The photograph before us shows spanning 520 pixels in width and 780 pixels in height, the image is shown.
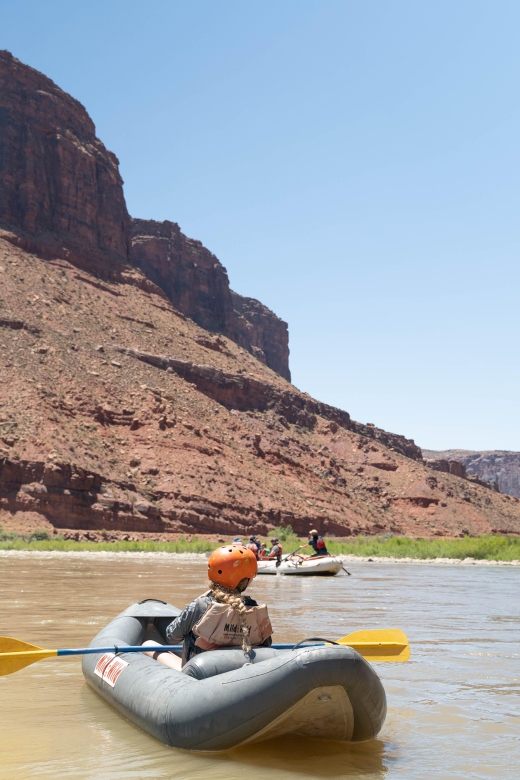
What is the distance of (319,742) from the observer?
18.1 ft

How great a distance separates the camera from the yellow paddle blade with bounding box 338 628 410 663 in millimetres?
6309

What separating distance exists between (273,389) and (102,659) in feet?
214

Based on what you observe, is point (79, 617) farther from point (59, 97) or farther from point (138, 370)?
point (59, 97)

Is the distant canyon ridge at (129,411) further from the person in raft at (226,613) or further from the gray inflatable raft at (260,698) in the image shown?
the gray inflatable raft at (260,698)

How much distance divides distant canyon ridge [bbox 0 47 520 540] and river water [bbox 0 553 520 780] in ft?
92.7

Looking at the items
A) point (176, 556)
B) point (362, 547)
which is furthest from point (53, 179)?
point (176, 556)

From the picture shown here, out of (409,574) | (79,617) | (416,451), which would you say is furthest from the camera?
(416,451)

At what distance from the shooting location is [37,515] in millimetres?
40438

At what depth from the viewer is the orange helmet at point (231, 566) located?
550 centimetres

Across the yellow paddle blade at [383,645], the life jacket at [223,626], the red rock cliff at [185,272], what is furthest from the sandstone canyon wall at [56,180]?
the life jacket at [223,626]

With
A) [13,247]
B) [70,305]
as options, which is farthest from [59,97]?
[70,305]

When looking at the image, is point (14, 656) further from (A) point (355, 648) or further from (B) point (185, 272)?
(B) point (185, 272)

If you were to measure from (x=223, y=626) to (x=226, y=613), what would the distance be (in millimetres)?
97

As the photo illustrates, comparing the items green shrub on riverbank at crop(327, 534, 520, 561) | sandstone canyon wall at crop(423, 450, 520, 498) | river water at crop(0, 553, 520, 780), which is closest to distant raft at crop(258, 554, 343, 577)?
river water at crop(0, 553, 520, 780)
